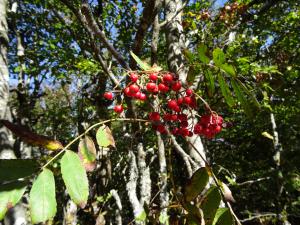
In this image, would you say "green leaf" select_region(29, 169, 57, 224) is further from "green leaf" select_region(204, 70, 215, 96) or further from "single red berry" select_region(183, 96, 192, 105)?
"green leaf" select_region(204, 70, 215, 96)

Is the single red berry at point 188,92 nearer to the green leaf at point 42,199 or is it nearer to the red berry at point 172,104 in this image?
the red berry at point 172,104

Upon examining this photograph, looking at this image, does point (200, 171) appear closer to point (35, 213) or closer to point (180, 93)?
point (180, 93)

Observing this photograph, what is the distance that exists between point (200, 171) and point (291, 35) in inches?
294

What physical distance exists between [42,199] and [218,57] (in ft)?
2.17

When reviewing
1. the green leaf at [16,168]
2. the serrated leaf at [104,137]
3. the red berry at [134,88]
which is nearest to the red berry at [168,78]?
the red berry at [134,88]

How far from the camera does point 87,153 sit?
977mm

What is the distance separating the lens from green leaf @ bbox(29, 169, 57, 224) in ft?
2.60

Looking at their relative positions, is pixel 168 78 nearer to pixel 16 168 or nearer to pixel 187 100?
pixel 187 100

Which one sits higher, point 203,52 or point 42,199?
point 203,52

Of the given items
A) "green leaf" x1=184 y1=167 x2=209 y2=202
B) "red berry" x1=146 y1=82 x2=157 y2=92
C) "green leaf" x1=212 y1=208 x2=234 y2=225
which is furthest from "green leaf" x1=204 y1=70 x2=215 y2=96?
"green leaf" x1=212 y1=208 x2=234 y2=225

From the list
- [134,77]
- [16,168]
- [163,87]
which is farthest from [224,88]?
[16,168]

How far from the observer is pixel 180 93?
128cm

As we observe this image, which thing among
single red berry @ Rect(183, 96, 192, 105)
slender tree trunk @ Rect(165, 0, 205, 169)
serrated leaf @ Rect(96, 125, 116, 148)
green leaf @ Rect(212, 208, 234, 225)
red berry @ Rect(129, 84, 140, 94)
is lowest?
green leaf @ Rect(212, 208, 234, 225)

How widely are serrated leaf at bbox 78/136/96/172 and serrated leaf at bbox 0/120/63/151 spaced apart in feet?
0.20
